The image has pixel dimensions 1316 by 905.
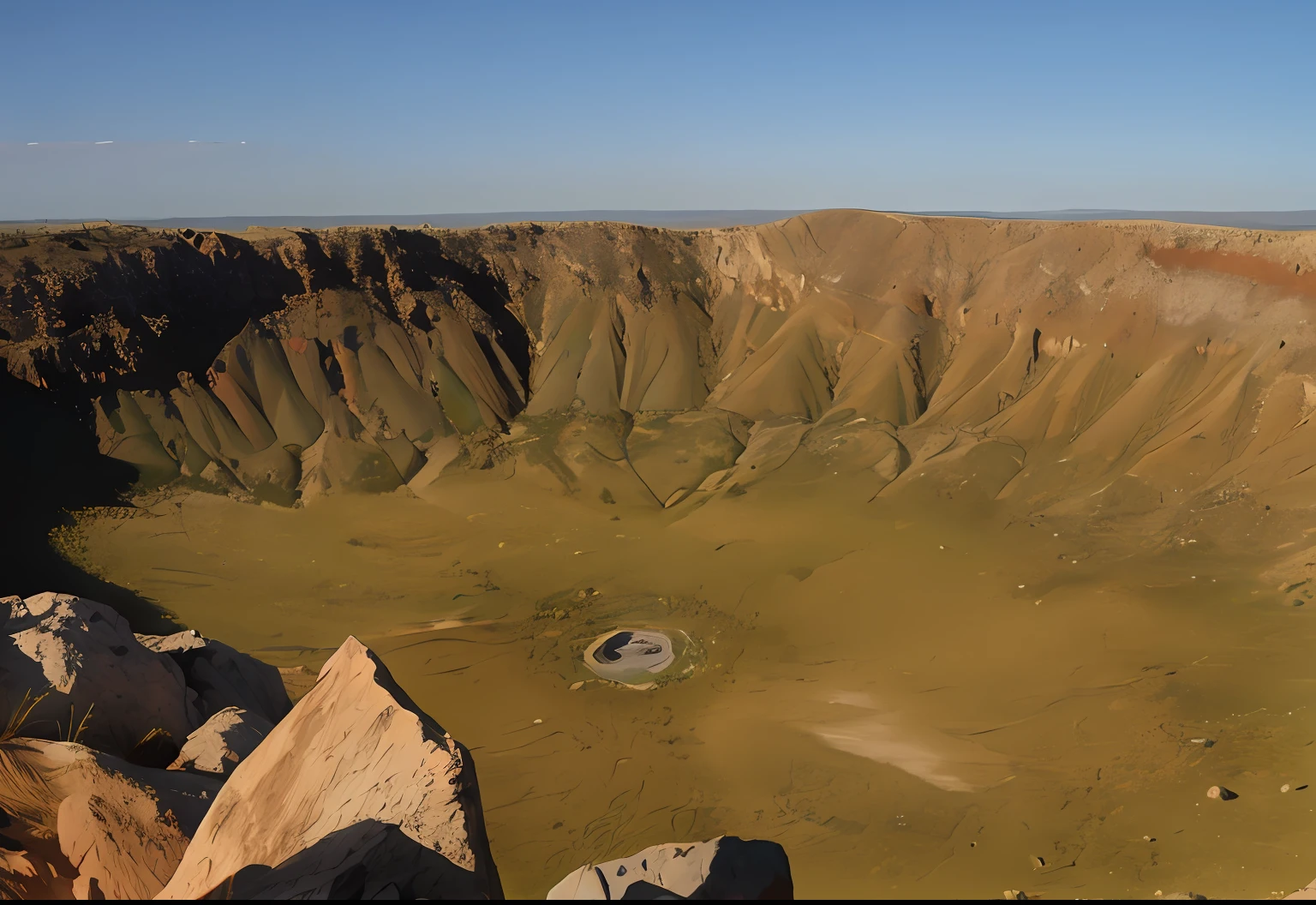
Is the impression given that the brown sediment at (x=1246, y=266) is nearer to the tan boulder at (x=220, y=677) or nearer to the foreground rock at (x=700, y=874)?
the foreground rock at (x=700, y=874)

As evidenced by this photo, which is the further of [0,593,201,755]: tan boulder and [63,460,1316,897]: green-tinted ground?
[63,460,1316,897]: green-tinted ground

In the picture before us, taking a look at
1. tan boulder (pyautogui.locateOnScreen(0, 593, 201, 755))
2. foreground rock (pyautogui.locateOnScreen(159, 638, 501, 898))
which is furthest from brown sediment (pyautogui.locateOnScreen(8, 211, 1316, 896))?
foreground rock (pyautogui.locateOnScreen(159, 638, 501, 898))

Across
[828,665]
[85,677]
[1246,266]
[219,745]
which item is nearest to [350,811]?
[219,745]

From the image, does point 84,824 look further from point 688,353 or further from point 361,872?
point 688,353

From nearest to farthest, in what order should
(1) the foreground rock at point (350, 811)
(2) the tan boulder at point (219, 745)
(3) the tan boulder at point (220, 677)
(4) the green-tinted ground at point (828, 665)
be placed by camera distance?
(1) the foreground rock at point (350, 811)
(2) the tan boulder at point (219, 745)
(3) the tan boulder at point (220, 677)
(4) the green-tinted ground at point (828, 665)

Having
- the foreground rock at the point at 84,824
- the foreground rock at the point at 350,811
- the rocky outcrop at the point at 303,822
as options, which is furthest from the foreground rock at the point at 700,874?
the foreground rock at the point at 84,824

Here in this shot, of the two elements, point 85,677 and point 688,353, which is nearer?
point 85,677

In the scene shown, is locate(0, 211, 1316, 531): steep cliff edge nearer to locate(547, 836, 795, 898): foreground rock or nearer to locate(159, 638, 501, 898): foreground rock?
locate(159, 638, 501, 898): foreground rock
